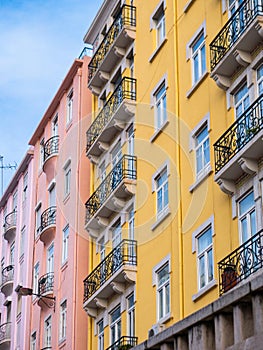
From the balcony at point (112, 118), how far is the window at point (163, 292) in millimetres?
7100

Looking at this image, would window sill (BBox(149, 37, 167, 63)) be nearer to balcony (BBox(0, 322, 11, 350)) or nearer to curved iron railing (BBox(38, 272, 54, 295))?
curved iron railing (BBox(38, 272, 54, 295))

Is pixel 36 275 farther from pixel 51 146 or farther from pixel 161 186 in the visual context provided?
pixel 161 186

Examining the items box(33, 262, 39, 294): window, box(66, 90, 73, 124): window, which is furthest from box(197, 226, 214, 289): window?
box(33, 262, 39, 294): window

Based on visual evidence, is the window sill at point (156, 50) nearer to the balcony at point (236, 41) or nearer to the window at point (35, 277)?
the balcony at point (236, 41)

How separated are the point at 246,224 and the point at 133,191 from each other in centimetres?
870

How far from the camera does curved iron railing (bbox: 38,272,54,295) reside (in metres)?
39.0

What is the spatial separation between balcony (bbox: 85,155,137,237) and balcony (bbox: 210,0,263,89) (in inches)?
273

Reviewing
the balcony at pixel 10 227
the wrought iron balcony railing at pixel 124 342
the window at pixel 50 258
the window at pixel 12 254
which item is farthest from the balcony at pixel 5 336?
the wrought iron balcony railing at pixel 124 342

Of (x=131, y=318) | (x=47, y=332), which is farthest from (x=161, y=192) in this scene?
(x=47, y=332)

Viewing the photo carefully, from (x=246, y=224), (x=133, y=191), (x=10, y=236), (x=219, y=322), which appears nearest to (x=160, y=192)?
(x=133, y=191)

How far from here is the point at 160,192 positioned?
29188 mm

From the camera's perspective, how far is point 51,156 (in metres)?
41.6

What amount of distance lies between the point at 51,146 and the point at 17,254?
8090 mm

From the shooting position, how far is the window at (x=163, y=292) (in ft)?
88.5
